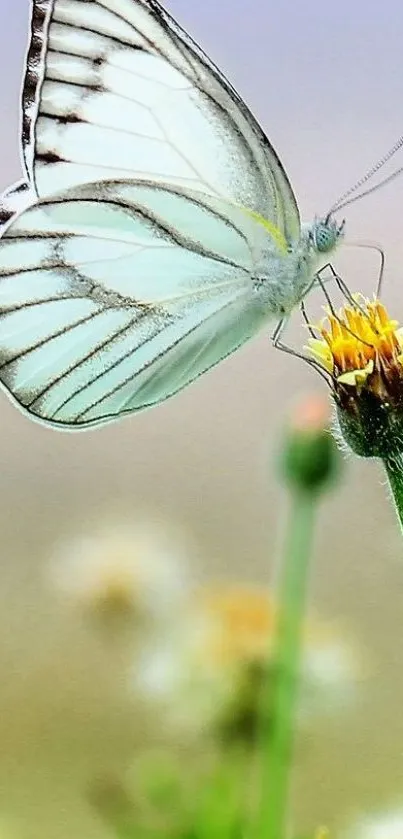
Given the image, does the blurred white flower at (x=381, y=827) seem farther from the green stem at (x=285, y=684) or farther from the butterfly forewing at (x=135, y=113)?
the butterfly forewing at (x=135, y=113)

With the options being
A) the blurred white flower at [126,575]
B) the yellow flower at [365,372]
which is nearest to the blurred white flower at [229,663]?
the blurred white flower at [126,575]

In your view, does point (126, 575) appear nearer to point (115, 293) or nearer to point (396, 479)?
point (115, 293)

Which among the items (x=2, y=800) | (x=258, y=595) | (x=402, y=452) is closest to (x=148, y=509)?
(x=2, y=800)

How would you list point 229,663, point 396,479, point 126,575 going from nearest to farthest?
point 396,479 → point 229,663 → point 126,575

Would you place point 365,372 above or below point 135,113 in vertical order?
below

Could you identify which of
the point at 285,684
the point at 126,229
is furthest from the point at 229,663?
the point at 126,229
